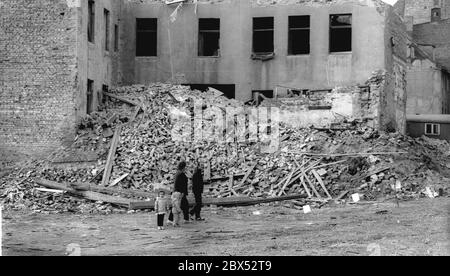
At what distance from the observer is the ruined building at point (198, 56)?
24312 millimetres

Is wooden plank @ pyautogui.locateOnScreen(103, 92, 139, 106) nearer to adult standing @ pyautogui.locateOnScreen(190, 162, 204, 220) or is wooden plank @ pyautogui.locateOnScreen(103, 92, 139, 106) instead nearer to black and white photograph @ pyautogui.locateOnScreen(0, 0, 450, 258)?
black and white photograph @ pyautogui.locateOnScreen(0, 0, 450, 258)

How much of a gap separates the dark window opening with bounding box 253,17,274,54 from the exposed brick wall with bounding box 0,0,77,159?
328 inches

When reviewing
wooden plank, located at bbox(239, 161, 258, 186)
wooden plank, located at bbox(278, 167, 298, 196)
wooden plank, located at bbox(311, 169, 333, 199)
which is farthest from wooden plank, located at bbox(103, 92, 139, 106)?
wooden plank, located at bbox(311, 169, 333, 199)

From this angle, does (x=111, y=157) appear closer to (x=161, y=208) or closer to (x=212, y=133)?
(x=212, y=133)

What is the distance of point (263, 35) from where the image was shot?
29750 millimetres

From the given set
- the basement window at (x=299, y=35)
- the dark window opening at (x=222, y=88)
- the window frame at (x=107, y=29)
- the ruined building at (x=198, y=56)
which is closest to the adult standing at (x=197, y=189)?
the ruined building at (x=198, y=56)

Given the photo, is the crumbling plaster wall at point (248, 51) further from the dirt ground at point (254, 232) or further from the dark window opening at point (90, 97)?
the dirt ground at point (254, 232)

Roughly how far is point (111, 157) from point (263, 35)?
9920 millimetres

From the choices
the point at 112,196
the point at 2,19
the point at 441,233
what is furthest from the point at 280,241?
the point at 2,19

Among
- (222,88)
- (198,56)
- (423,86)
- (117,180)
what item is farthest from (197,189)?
(423,86)

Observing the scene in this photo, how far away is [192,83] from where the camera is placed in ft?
96.4

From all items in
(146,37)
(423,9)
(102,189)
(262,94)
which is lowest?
(102,189)

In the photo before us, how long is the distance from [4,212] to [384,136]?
1246 cm

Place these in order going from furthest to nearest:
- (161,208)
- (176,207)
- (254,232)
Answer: (176,207) → (161,208) → (254,232)
